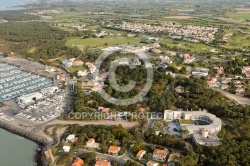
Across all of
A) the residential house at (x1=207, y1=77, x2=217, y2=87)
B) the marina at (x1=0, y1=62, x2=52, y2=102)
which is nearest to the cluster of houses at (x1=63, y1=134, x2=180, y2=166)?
the marina at (x1=0, y1=62, x2=52, y2=102)

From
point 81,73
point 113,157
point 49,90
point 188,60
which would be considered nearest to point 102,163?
Answer: point 113,157

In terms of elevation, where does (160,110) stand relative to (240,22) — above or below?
below

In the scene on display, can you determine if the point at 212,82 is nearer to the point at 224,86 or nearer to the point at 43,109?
the point at 224,86

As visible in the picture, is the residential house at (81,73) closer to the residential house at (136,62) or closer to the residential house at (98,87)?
the residential house at (98,87)

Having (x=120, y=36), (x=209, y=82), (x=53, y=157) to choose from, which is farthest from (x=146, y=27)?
(x=53, y=157)

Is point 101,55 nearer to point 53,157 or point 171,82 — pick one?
point 171,82

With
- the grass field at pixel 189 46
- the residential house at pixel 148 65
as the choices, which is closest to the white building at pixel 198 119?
the residential house at pixel 148 65
